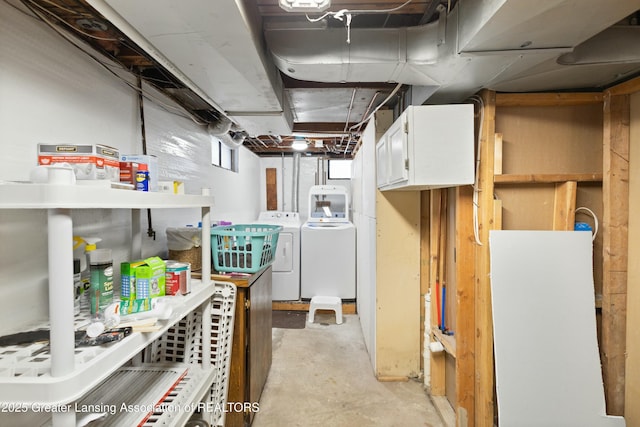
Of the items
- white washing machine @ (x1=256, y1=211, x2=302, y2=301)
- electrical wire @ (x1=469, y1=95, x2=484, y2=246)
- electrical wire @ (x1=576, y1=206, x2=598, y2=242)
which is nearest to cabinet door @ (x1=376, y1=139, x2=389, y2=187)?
electrical wire @ (x1=469, y1=95, x2=484, y2=246)

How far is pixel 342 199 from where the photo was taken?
4.75 metres

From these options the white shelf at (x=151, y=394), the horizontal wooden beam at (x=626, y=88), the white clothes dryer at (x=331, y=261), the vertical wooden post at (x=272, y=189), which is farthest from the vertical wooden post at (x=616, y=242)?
the vertical wooden post at (x=272, y=189)

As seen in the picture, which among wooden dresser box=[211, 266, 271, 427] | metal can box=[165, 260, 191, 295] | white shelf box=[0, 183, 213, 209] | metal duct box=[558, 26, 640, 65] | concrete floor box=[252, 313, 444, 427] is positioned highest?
metal duct box=[558, 26, 640, 65]

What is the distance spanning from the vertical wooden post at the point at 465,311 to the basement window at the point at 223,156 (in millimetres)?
2267

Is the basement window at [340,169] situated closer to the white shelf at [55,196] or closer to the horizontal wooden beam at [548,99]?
the horizontal wooden beam at [548,99]

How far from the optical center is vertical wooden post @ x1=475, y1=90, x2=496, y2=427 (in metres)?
1.60

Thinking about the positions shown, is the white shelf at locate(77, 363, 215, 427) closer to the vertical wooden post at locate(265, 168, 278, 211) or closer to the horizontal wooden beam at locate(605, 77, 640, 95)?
the horizontal wooden beam at locate(605, 77, 640, 95)

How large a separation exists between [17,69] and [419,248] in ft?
7.69

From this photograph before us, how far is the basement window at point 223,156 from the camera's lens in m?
2.99

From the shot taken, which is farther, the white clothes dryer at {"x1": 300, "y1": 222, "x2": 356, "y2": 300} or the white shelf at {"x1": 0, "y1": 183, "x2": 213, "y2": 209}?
the white clothes dryer at {"x1": 300, "y1": 222, "x2": 356, "y2": 300}

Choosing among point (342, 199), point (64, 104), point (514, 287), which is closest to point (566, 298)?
point (514, 287)

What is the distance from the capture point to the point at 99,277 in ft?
3.23

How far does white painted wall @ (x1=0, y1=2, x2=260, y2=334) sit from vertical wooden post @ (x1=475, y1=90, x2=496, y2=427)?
192 centimetres

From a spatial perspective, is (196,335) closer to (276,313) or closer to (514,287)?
(514,287)
